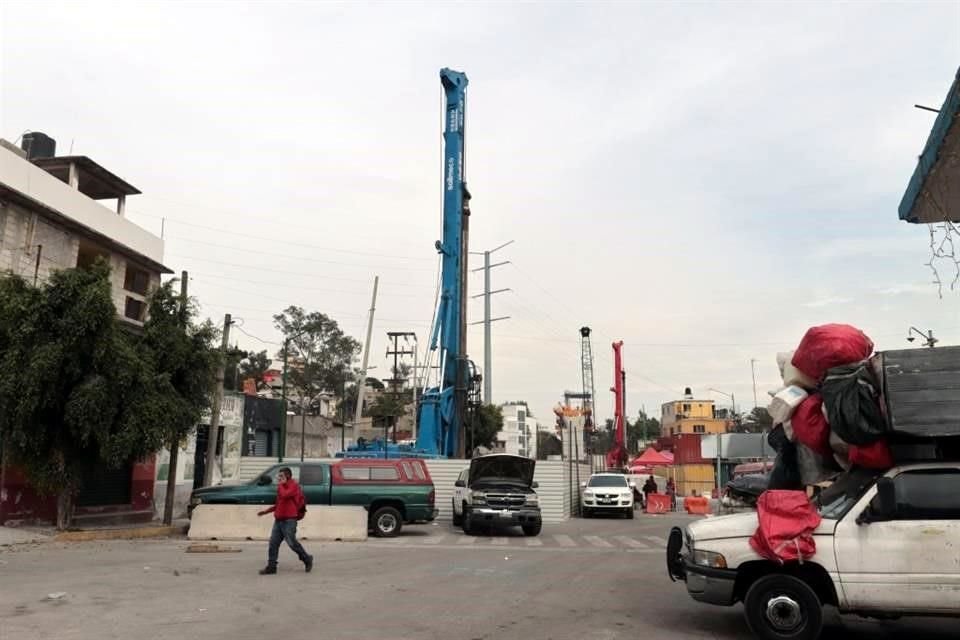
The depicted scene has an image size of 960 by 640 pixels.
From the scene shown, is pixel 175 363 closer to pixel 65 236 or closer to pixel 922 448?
pixel 65 236

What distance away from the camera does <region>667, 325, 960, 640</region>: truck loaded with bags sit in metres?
6.71

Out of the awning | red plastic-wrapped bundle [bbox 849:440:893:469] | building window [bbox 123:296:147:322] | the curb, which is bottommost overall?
the curb

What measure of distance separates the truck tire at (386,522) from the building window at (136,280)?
14947 millimetres

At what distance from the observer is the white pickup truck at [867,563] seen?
669 cm

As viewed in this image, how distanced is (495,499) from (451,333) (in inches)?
329

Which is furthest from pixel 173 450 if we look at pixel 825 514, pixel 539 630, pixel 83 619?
pixel 825 514

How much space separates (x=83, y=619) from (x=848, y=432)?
26.2 feet

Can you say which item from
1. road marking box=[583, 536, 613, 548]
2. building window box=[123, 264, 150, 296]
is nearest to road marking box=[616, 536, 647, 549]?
road marking box=[583, 536, 613, 548]

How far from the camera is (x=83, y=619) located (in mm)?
8000

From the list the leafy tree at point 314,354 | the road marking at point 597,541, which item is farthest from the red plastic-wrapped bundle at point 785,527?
the leafy tree at point 314,354

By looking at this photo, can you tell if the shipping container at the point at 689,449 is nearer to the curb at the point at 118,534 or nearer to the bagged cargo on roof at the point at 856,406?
the curb at the point at 118,534

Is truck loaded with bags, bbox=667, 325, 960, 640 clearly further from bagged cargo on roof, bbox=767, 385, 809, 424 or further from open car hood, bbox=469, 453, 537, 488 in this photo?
open car hood, bbox=469, 453, 537, 488

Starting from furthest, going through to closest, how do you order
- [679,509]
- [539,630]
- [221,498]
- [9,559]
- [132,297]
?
[679,509] < [132,297] < [221,498] < [9,559] < [539,630]

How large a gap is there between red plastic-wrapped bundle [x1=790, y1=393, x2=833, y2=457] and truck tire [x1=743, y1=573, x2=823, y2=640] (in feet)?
4.59
